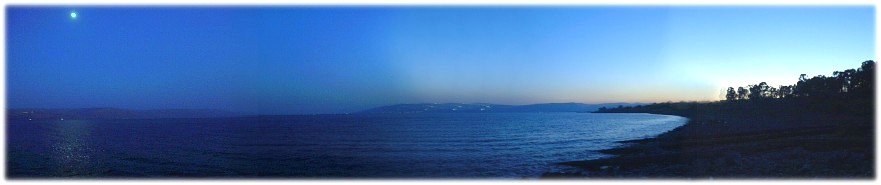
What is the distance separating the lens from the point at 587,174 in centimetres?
1305

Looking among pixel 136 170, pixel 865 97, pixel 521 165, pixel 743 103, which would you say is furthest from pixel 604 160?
pixel 743 103

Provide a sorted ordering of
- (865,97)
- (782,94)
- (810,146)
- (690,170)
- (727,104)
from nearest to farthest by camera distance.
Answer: (690,170)
(810,146)
(865,97)
(727,104)
(782,94)

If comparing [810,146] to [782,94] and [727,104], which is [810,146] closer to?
[727,104]

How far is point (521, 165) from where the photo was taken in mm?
16344

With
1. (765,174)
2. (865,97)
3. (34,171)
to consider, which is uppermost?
(865,97)

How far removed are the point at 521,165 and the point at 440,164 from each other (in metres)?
2.75

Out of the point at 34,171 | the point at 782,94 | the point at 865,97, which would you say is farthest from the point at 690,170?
the point at 782,94

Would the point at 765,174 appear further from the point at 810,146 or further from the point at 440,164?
the point at 440,164

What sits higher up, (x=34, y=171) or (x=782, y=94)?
(x=782, y=94)

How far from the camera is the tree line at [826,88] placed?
38188 mm

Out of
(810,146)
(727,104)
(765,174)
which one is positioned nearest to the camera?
(765,174)

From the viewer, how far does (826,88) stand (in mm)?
47844

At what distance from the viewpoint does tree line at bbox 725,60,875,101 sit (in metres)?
38.2

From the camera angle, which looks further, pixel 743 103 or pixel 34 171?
pixel 743 103
